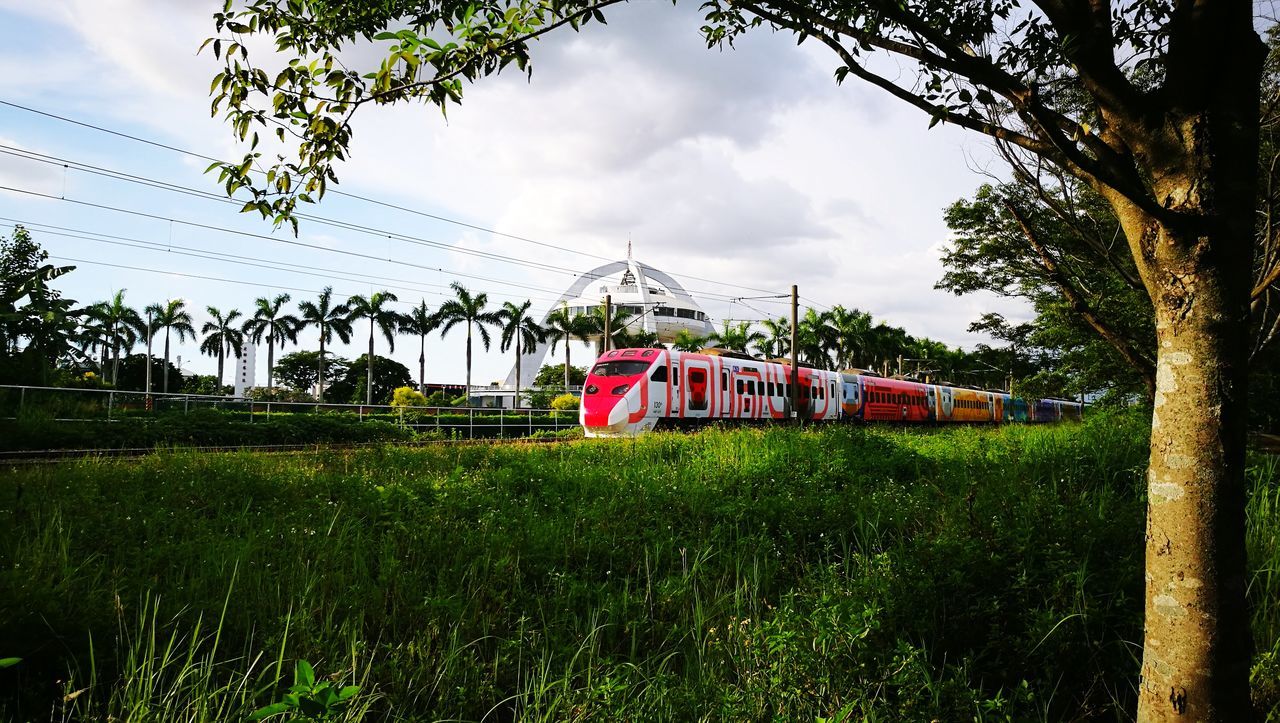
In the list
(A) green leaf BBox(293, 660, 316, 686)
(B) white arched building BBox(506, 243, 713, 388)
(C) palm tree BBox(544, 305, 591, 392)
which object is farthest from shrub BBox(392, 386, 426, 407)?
(B) white arched building BBox(506, 243, 713, 388)

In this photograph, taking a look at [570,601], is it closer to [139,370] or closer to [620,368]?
[620,368]

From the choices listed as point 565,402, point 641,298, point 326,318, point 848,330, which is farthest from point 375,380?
point 641,298

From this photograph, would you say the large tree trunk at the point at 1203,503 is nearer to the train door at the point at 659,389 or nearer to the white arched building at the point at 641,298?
the train door at the point at 659,389

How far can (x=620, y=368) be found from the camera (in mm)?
19312

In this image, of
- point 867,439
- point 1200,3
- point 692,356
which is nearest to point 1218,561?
point 1200,3

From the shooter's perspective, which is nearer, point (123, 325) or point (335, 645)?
point (335, 645)

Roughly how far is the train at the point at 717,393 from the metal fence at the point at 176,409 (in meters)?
3.79

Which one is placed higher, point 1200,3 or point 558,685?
point 1200,3

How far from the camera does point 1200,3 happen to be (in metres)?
2.36

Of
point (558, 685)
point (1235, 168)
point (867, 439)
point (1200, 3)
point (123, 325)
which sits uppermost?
point (123, 325)

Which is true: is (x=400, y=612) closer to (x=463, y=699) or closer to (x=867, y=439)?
(x=463, y=699)

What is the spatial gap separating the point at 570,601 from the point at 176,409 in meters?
15.9

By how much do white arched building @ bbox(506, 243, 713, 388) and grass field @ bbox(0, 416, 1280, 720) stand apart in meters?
86.0

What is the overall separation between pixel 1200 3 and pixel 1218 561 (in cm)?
180
